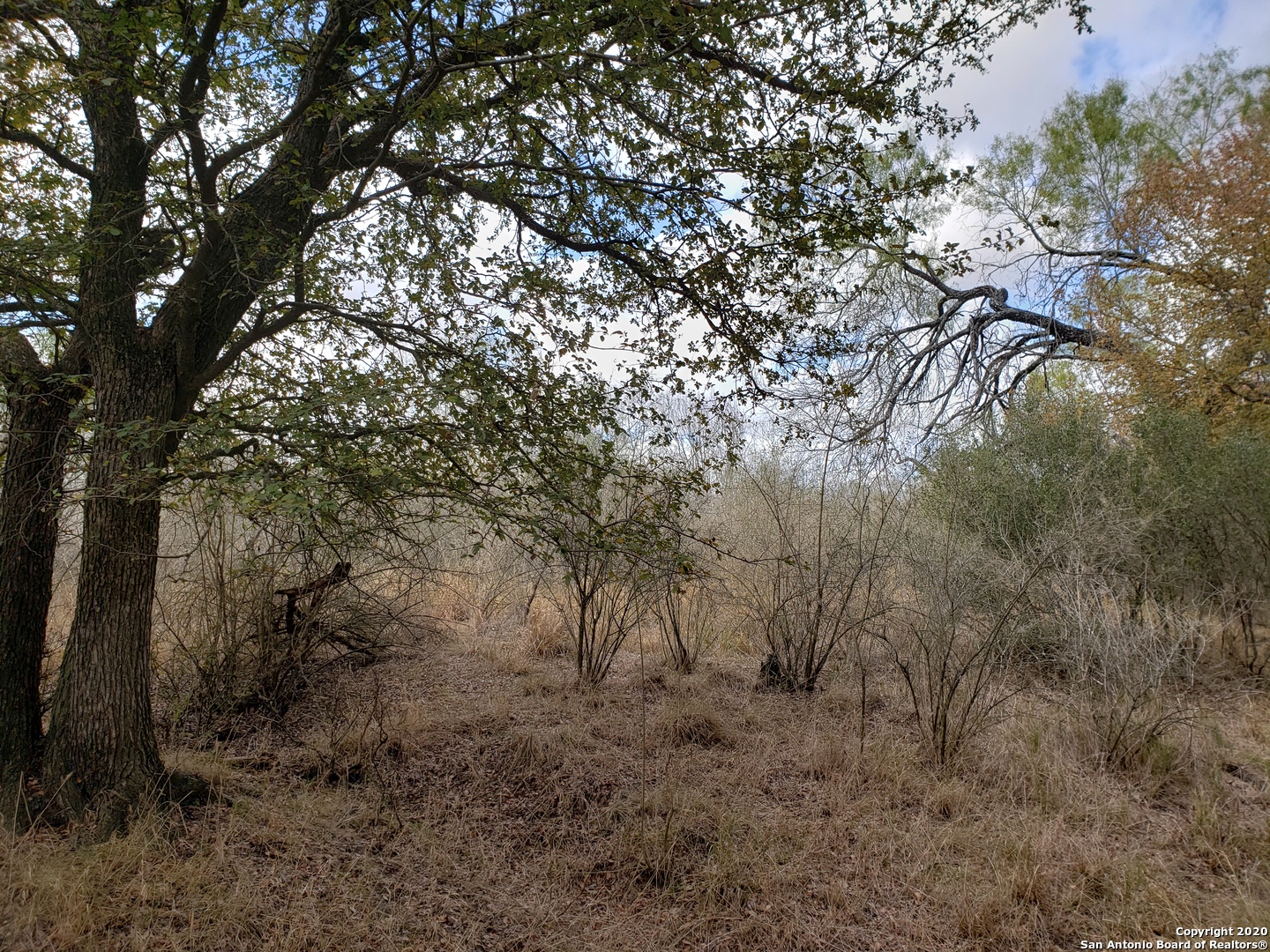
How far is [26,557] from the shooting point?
12.6 feet

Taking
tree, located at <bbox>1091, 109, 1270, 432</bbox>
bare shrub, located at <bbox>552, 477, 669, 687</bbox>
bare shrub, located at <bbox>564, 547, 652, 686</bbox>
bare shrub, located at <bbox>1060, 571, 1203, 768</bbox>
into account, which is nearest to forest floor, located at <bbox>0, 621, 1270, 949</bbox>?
bare shrub, located at <bbox>1060, 571, 1203, 768</bbox>

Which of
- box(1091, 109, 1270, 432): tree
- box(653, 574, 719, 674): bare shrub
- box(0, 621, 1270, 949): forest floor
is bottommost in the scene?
box(0, 621, 1270, 949): forest floor

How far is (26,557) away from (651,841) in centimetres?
400

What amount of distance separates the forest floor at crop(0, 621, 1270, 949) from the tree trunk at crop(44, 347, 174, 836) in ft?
0.91

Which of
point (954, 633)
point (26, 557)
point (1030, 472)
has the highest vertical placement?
point (1030, 472)

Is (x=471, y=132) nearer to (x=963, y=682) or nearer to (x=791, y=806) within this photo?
(x=791, y=806)

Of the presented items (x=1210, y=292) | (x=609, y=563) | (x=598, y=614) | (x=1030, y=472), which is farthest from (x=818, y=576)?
(x=1210, y=292)

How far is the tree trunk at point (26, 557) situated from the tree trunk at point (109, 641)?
0.34 meters

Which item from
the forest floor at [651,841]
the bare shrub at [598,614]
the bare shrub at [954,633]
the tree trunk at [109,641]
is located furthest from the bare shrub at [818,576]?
the tree trunk at [109,641]

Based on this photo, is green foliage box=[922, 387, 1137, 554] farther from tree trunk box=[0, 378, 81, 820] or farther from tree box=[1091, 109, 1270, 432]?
tree trunk box=[0, 378, 81, 820]

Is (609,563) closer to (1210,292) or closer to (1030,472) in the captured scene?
(1030,472)

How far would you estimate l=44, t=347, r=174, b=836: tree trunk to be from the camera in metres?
3.49

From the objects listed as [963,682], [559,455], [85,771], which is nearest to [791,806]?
[963,682]

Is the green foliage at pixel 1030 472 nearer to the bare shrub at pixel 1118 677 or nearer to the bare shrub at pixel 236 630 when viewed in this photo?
the bare shrub at pixel 1118 677
